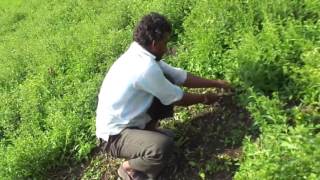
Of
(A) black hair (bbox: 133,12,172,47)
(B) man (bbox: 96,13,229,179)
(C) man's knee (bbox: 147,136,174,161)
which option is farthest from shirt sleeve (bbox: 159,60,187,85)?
(C) man's knee (bbox: 147,136,174,161)

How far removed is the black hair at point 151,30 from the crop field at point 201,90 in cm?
90

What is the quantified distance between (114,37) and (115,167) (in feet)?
9.61

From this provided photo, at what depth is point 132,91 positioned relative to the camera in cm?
503

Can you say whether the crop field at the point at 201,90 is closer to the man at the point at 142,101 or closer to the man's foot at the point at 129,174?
the man's foot at the point at 129,174

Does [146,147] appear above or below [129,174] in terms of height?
above

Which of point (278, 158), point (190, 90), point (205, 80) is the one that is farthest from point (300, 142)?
point (190, 90)

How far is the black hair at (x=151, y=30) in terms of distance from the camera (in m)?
4.95

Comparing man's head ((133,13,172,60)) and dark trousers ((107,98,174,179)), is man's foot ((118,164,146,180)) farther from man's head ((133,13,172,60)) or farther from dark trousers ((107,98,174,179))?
man's head ((133,13,172,60))

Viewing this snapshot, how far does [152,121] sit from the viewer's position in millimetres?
5387

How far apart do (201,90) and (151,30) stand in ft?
4.36

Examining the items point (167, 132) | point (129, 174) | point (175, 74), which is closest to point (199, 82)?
point (175, 74)

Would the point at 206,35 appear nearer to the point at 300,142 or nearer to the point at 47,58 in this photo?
the point at 300,142

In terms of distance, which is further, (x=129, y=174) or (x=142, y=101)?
(x=129, y=174)

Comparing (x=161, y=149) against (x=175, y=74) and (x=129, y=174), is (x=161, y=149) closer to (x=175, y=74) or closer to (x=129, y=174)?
(x=129, y=174)
